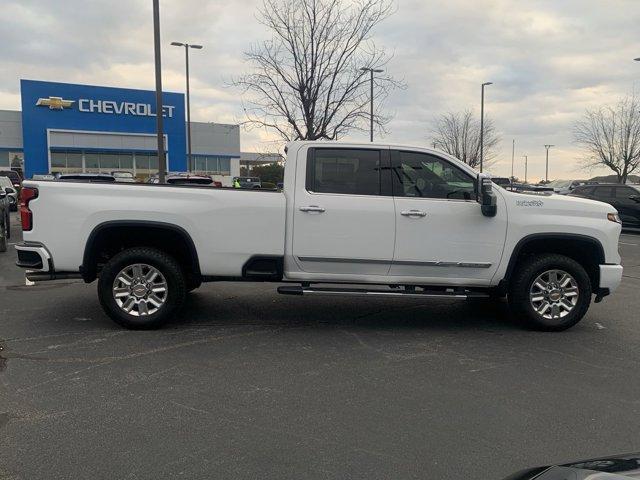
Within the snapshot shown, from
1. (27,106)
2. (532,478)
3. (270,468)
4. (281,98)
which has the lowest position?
(270,468)

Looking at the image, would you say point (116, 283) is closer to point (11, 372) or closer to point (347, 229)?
point (11, 372)

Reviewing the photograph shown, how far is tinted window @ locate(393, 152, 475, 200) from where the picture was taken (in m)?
5.87

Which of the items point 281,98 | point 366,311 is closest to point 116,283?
point 366,311

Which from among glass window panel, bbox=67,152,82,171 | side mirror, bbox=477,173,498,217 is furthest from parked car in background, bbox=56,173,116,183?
glass window panel, bbox=67,152,82,171

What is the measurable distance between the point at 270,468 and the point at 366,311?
386cm

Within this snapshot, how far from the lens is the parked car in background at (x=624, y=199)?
1856cm

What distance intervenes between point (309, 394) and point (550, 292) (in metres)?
3.15

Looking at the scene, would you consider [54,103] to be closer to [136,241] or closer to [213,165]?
[213,165]

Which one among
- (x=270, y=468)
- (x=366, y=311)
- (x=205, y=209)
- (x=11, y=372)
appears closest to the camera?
(x=270, y=468)

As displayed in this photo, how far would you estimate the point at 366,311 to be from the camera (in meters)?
6.89

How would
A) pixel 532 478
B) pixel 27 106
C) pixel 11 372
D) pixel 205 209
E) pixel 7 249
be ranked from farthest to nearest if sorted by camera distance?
pixel 27 106 < pixel 7 249 < pixel 205 209 < pixel 11 372 < pixel 532 478

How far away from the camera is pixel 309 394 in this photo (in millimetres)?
4207

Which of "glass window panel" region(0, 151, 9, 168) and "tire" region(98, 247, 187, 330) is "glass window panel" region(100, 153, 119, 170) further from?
"tire" region(98, 247, 187, 330)

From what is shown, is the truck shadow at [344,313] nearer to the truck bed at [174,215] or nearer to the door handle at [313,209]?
the truck bed at [174,215]
